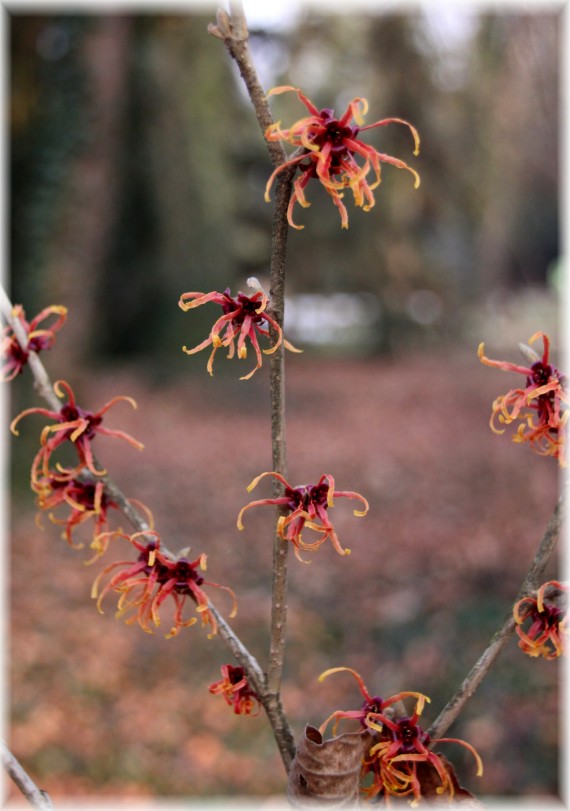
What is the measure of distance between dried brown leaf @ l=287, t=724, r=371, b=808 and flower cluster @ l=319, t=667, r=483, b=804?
3cm

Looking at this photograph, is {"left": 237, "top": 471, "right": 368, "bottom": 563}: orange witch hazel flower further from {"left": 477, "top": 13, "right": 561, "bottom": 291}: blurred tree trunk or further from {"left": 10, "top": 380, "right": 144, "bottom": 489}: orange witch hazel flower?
{"left": 477, "top": 13, "right": 561, "bottom": 291}: blurred tree trunk

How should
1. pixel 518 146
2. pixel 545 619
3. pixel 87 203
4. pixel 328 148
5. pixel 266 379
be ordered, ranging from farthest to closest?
pixel 518 146 → pixel 266 379 → pixel 87 203 → pixel 545 619 → pixel 328 148

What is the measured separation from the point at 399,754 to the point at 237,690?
17 cm

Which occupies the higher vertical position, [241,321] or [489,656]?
[241,321]

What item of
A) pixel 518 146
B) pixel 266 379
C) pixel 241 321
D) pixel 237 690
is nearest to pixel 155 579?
pixel 237 690

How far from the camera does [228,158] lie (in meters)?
9.24

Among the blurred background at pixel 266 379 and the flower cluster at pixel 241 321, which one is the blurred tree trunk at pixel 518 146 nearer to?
the blurred background at pixel 266 379

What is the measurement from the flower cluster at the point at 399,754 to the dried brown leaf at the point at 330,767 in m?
0.03

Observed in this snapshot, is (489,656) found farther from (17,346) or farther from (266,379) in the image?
(266,379)

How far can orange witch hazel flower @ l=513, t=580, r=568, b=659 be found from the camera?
761mm

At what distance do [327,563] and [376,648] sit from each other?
104 centimetres

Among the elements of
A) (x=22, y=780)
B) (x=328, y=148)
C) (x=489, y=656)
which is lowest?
(x=22, y=780)

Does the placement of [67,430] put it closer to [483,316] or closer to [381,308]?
[381,308]

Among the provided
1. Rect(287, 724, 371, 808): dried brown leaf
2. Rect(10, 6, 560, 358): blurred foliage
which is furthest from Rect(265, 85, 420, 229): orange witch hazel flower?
Rect(10, 6, 560, 358): blurred foliage
